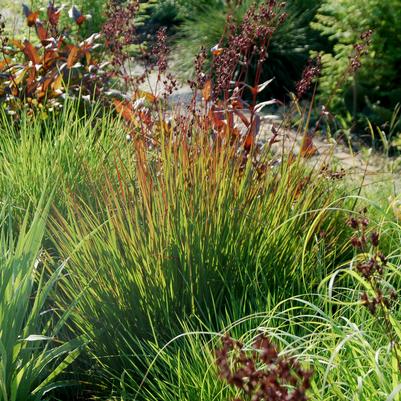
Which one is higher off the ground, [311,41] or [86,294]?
[86,294]

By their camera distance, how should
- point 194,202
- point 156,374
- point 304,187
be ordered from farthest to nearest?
point 304,187 < point 194,202 < point 156,374

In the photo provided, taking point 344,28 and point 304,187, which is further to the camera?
point 344,28

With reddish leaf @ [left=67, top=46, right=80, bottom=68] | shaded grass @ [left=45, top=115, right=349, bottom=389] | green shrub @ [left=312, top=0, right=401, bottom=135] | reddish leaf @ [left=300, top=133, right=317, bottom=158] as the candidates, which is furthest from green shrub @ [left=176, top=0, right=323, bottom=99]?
shaded grass @ [left=45, top=115, right=349, bottom=389]

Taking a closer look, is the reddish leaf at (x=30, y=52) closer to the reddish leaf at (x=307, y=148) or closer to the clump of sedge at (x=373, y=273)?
the reddish leaf at (x=307, y=148)

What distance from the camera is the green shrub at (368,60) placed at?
7.72 metres

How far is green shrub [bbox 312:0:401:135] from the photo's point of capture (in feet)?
25.3

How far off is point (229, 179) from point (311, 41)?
240 inches

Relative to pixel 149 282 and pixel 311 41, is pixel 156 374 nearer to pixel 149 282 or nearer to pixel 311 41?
pixel 149 282

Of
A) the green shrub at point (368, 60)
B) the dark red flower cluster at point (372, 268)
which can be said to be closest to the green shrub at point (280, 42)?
the green shrub at point (368, 60)

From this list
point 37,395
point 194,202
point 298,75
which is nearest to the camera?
point 37,395

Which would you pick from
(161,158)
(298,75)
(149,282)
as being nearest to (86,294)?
(149,282)

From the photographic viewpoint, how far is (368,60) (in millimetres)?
7871

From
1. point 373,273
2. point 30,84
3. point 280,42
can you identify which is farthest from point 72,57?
point 280,42

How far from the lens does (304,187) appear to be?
3.80m
